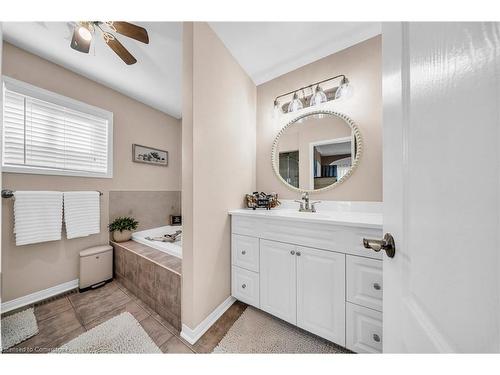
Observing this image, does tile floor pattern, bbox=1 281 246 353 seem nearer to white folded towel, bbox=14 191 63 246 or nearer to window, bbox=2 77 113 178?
white folded towel, bbox=14 191 63 246

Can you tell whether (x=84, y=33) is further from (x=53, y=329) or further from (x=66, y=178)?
(x=53, y=329)

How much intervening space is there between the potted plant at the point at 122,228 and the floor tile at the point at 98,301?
531mm

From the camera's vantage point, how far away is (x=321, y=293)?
1.12m

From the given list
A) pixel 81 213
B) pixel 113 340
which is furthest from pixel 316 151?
pixel 81 213

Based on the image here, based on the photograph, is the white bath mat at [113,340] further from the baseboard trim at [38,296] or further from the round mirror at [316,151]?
the round mirror at [316,151]

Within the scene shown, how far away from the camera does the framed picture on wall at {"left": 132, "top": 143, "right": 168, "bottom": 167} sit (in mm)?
2480

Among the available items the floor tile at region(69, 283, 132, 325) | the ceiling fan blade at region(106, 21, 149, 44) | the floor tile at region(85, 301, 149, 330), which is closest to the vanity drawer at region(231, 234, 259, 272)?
the floor tile at region(85, 301, 149, 330)

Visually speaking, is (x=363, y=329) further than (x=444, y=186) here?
Yes

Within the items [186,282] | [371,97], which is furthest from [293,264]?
[371,97]

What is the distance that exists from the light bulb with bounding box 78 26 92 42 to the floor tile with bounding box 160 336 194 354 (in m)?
2.22

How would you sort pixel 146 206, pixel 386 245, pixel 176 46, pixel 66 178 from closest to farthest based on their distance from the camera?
pixel 386 245 < pixel 176 46 < pixel 66 178 < pixel 146 206

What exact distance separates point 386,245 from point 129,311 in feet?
6.57
